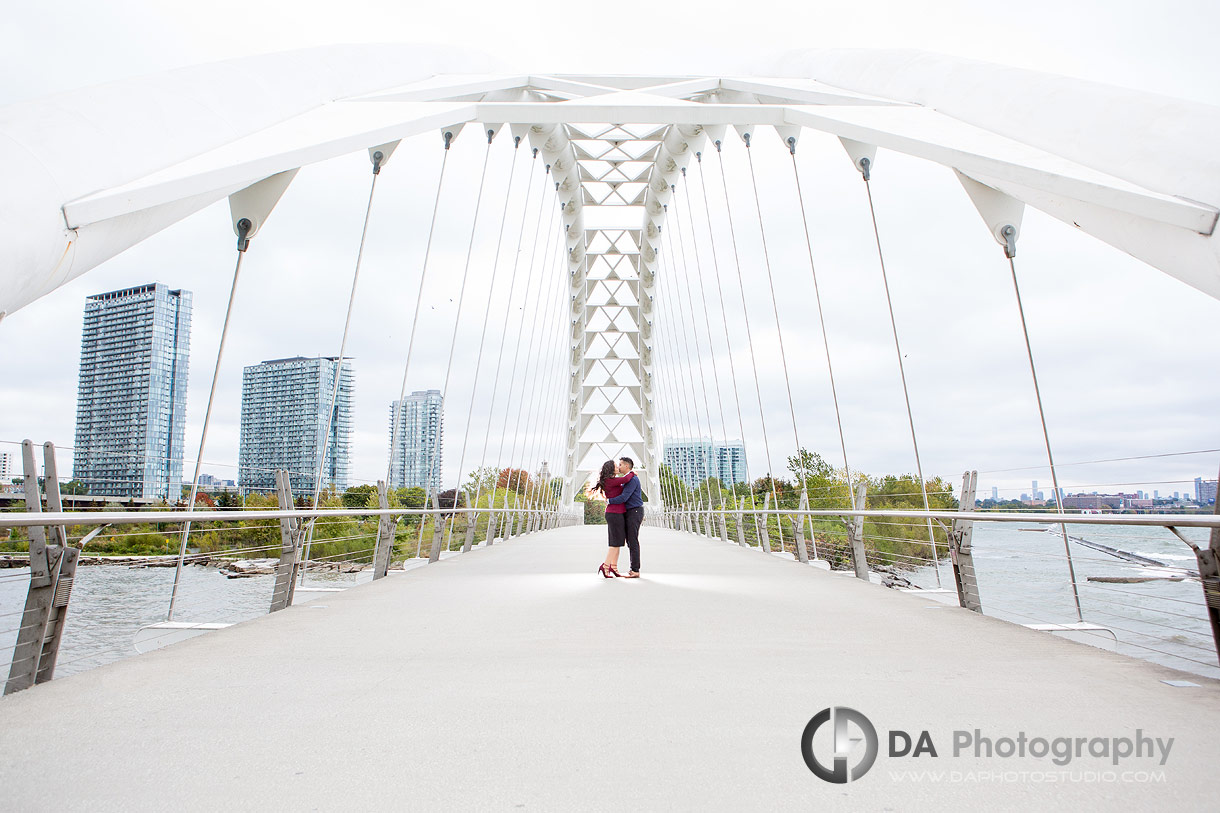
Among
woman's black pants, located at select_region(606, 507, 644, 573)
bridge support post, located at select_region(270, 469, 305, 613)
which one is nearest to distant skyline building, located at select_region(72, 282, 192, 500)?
woman's black pants, located at select_region(606, 507, 644, 573)

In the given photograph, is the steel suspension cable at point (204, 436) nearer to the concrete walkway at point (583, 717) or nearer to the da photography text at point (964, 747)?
the concrete walkway at point (583, 717)

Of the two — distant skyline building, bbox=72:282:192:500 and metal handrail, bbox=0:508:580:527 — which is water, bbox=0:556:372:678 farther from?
distant skyline building, bbox=72:282:192:500

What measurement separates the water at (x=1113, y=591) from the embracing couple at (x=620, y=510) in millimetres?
2939

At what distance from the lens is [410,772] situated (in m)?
1.88

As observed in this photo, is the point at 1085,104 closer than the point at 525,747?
No

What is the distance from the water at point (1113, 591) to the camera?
3451 mm

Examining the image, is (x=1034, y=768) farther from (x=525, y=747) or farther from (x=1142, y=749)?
(x=525, y=747)

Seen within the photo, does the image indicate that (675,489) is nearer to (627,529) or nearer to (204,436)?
(627,529)

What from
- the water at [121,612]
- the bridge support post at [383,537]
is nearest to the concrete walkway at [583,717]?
the water at [121,612]

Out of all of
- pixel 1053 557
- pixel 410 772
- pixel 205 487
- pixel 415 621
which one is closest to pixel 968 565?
pixel 1053 557

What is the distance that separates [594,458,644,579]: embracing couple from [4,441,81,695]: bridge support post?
4643mm

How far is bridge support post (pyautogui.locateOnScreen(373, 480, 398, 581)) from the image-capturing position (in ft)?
22.0

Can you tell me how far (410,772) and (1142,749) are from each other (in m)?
1.98

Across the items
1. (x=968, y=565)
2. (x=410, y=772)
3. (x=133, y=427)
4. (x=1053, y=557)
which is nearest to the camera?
(x=410, y=772)
